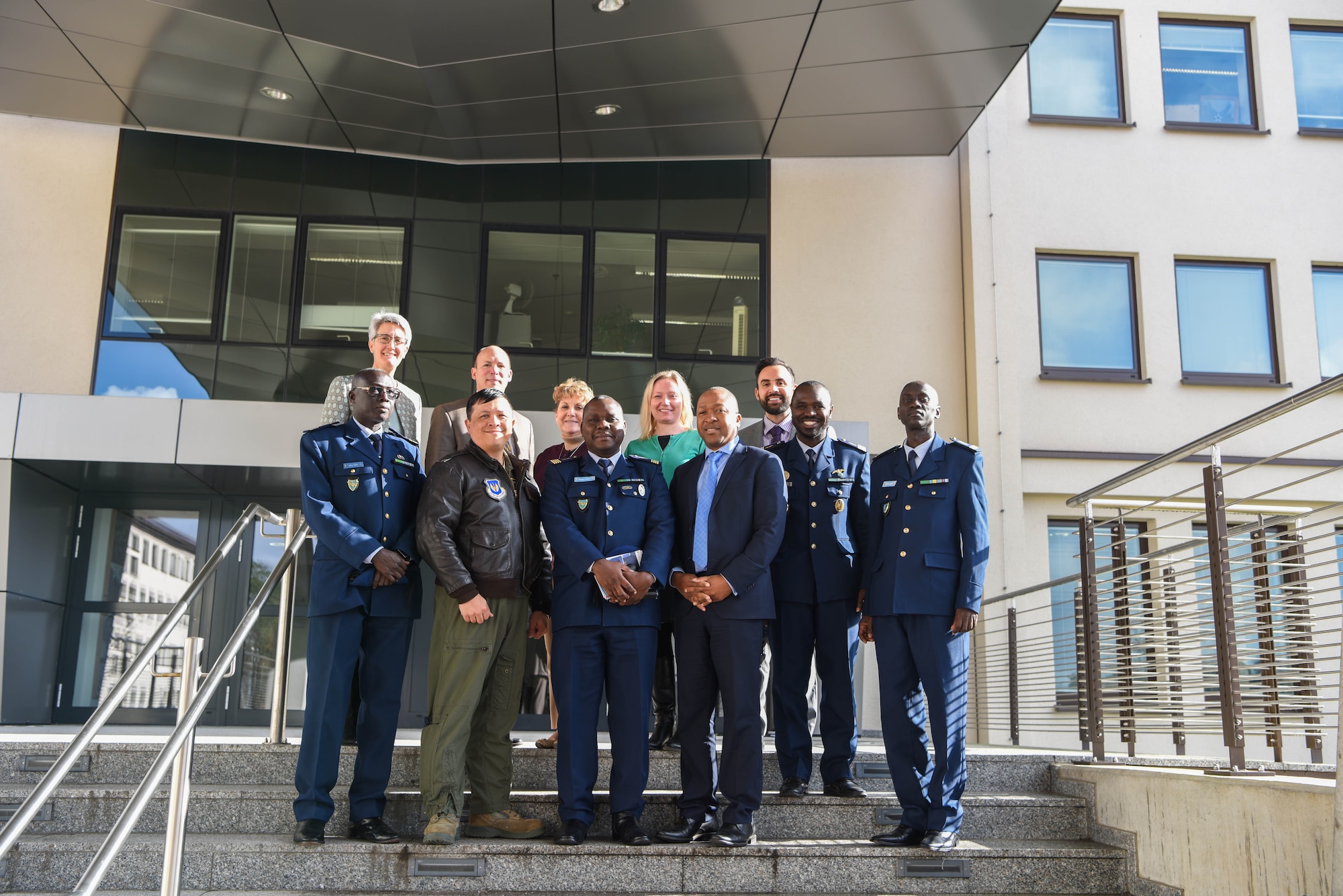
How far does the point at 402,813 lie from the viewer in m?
4.75

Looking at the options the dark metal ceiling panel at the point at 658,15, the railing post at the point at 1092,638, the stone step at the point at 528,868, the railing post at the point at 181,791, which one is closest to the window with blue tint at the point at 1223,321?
the dark metal ceiling panel at the point at 658,15

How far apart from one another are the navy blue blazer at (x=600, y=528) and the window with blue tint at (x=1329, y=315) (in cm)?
950

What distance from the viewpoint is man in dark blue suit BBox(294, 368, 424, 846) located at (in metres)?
4.42

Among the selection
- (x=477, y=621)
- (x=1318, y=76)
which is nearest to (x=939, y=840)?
(x=477, y=621)

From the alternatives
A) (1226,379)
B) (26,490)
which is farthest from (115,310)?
(1226,379)

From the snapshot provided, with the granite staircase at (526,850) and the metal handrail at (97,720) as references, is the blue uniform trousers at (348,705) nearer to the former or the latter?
the granite staircase at (526,850)

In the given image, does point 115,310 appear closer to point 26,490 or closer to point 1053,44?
point 26,490

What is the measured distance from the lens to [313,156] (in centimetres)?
1059

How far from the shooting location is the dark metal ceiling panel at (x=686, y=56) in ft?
27.0

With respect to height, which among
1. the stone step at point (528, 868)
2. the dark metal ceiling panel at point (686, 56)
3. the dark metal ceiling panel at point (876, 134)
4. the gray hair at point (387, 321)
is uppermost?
the dark metal ceiling panel at point (876, 134)

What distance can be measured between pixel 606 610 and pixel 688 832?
37.3 inches

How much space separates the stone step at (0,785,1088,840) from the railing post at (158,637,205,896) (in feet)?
1.51

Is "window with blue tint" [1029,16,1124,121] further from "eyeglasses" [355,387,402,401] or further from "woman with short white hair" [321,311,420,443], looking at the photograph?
"eyeglasses" [355,387,402,401]

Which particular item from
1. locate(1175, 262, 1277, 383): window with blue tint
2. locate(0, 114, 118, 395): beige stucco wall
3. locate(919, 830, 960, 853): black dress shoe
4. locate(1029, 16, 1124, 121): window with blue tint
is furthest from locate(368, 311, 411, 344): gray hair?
locate(1175, 262, 1277, 383): window with blue tint
